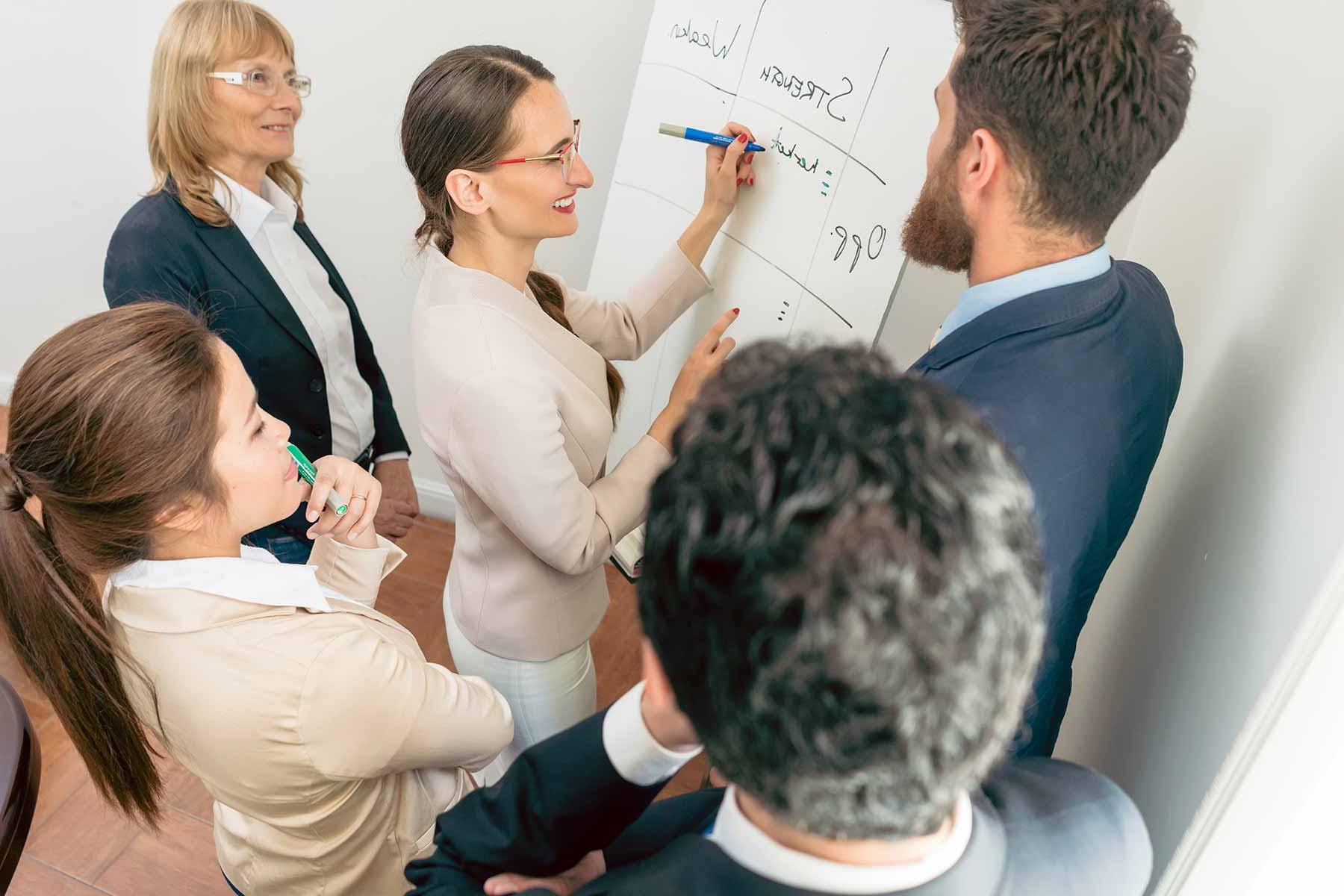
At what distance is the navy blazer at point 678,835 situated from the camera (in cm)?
62

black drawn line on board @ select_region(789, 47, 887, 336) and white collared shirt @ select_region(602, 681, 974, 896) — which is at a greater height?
black drawn line on board @ select_region(789, 47, 887, 336)

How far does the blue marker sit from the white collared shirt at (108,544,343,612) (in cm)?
106

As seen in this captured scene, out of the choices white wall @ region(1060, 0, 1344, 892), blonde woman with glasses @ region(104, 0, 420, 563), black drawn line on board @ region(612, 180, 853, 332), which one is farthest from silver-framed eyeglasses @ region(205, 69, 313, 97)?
white wall @ region(1060, 0, 1344, 892)

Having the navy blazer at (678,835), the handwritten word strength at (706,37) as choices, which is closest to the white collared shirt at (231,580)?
the navy blazer at (678,835)

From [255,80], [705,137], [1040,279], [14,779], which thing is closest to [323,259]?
[255,80]

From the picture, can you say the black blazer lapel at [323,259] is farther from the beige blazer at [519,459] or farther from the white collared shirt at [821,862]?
the white collared shirt at [821,862]

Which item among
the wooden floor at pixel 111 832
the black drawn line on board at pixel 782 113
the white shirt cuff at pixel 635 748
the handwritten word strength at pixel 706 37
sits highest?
the handwritten word strength at pixel 706 37

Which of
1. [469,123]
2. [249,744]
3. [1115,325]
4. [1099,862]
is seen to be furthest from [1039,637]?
[469,123]

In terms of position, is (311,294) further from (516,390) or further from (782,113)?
(782,113)

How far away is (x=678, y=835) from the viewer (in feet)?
2.83

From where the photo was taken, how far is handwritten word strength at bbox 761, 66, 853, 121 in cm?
155

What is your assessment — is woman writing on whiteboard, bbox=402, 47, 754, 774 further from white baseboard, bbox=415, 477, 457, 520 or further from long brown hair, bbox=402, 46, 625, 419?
white baseboard, bbox=415, 477, 457, 520

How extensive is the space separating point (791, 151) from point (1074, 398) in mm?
836

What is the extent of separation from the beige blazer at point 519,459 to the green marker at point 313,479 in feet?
0.52
